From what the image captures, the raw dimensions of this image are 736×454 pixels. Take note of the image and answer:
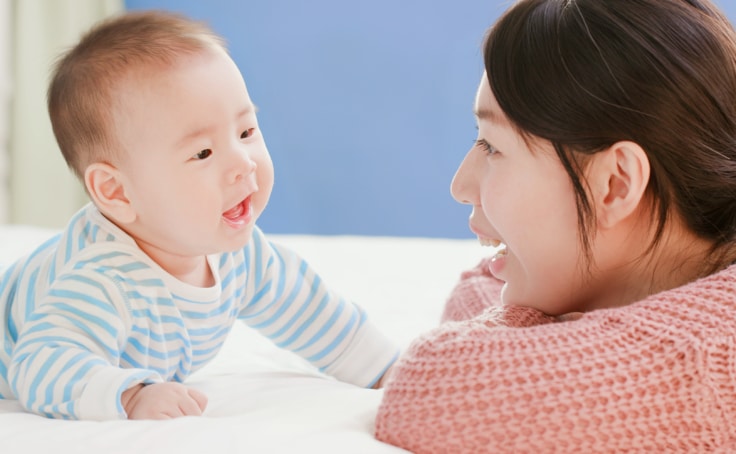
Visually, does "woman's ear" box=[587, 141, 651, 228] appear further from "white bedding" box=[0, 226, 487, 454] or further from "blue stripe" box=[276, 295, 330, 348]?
"blue stripe" box=[276, 295, 330, 348]

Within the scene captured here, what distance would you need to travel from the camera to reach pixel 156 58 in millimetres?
1131

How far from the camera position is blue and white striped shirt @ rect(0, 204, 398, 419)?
1011mm

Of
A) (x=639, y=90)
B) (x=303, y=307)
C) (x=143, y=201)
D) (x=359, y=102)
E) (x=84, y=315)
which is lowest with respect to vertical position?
(x=359, y=102)

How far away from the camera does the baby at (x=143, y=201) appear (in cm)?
110

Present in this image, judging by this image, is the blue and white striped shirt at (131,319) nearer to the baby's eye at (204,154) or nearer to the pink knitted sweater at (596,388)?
the baby's eye at (204,154)

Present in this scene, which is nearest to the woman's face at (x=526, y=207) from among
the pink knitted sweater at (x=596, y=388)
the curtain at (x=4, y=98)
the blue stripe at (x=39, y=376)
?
the pink knitted sweater at (x=596, y=388)

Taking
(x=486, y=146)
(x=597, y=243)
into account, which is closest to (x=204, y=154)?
(x=486, y=146)

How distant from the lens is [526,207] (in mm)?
1011

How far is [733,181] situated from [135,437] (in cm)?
67

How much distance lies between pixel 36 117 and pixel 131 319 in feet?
8.31

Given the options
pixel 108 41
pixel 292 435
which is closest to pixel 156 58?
pixel 108 41

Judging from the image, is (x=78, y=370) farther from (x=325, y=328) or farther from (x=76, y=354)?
(x=325, y=328)

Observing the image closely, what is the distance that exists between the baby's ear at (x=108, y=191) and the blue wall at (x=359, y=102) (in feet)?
8.39

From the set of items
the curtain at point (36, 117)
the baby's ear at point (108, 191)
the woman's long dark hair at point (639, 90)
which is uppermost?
the woman's long dark hair at point (639, 90)
